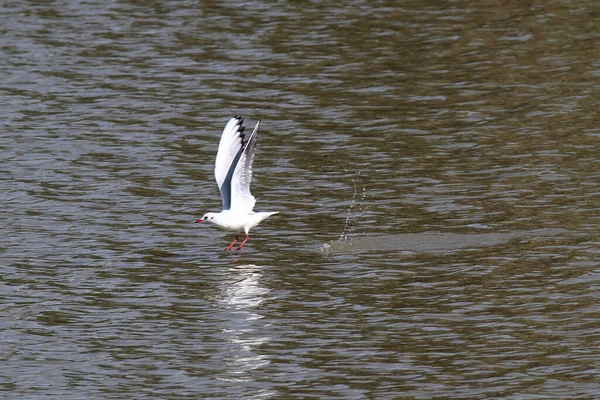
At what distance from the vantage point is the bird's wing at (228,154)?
56.2 ft

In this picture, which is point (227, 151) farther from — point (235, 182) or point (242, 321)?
point (242, 321)

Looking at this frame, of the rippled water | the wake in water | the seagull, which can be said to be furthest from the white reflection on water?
the wake in water

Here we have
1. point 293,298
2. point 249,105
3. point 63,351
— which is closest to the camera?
point 63,351

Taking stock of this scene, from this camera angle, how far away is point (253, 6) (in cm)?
3284

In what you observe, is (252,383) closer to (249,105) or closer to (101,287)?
(101,287)

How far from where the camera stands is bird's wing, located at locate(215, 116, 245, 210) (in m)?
17.1

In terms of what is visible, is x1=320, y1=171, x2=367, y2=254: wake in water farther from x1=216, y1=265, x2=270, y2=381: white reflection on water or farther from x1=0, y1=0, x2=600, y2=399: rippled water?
x1=216, y1=265, x2=270, y2=381: white reflection on water

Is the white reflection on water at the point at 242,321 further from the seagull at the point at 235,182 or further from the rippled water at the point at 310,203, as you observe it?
the seagull at the point at 235,182

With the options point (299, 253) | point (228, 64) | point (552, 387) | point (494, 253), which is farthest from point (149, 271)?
point (228, 64)

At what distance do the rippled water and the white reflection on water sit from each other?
4cm

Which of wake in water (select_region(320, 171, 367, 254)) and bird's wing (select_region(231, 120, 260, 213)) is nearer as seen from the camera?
bird's wing (select_region(231, 120, 260, 213))

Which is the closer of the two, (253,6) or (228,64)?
(228,64)


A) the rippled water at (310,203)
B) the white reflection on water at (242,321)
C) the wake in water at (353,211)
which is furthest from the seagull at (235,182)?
the wake in water at (353,211)

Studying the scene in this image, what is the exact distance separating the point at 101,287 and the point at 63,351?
2.21 metres
